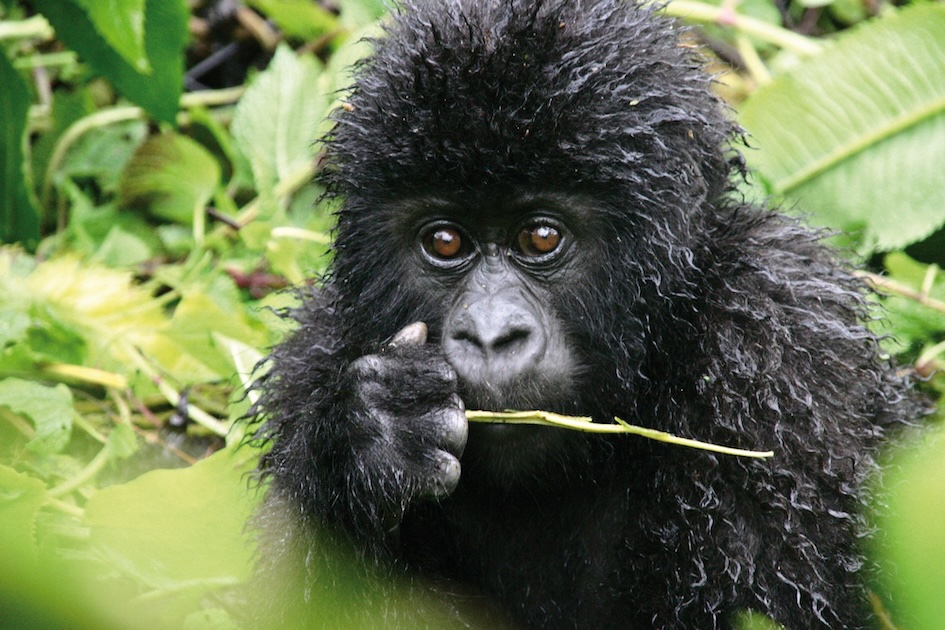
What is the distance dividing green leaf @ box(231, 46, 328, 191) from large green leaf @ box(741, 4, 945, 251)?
8.11 feet

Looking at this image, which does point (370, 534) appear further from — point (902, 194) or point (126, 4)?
point (902, 194)

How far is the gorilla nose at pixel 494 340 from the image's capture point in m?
3.03

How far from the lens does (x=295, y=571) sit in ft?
11.2

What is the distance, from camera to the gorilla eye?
3375mm

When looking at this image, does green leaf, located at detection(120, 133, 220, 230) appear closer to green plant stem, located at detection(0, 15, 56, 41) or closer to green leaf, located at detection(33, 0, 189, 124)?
green leaf, located at detection(33, 0, 189, 124)

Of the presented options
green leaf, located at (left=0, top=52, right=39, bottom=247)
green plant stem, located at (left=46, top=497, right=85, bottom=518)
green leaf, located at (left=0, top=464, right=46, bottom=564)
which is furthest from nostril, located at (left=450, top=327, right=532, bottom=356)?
green leaf, located at (left=0, top=52, right=39, bottom=247)

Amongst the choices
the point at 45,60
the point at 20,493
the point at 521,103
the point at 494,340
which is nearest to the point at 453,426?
the point at 494,340

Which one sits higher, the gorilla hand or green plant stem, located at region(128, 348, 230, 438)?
the gorilla hand

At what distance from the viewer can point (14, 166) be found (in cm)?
569

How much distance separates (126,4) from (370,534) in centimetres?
235

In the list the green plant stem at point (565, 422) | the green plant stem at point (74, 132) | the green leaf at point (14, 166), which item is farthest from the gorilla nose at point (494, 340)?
the green plant stem at point (74, 132)

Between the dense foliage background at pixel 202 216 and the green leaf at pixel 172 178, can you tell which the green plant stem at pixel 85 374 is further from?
the green leaf at pixel 172 178

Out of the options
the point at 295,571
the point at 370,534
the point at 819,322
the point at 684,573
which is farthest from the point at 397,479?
the point at 819,322

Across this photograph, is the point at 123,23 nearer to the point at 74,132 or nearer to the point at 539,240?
the point at 539,240
